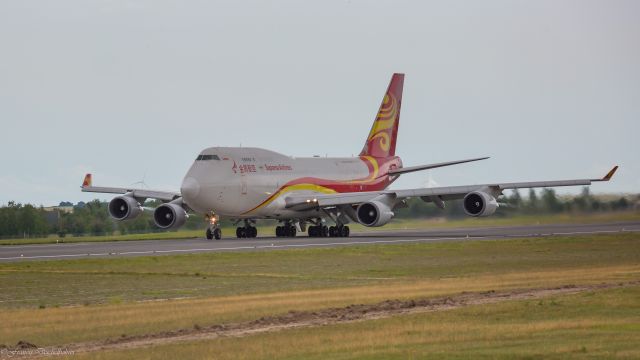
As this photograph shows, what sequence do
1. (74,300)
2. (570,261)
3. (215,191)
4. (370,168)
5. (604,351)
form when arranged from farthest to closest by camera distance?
(370,168), (215,191), (570,261), (74,300), (604,351)

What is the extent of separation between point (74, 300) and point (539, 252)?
2088 cm

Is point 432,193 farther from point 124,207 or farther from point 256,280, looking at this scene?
point 256,280

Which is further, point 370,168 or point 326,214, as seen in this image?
point 370,168

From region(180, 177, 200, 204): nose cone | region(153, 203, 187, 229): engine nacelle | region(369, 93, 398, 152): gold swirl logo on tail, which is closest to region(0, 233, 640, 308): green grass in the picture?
region(180, 177, 200, 204): nose cone

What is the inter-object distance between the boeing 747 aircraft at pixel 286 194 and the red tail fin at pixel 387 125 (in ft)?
7.40

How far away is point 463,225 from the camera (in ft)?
228

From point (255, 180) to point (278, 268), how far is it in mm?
22441

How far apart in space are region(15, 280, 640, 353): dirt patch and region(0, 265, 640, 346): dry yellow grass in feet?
1.94

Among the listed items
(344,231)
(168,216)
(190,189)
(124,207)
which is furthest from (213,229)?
(124,207)

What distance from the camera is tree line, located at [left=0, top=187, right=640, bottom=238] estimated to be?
61281mm

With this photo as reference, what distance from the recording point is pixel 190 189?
5525cm

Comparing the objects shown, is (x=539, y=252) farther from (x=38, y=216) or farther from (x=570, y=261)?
(x=38, y=216)

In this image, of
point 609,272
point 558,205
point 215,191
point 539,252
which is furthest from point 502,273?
point 558,205

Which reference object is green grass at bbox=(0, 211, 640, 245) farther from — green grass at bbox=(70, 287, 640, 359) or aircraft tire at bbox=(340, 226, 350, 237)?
green grass at bbox=(70, 287, 640, 359)
